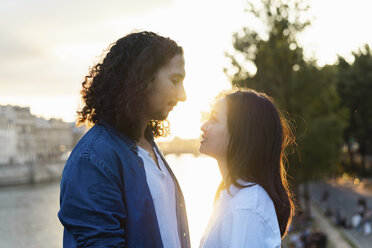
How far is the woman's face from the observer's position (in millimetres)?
1995

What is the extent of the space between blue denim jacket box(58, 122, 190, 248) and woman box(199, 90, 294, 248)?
0.29m

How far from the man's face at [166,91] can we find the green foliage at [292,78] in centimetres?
1441

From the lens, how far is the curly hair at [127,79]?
181 centimetres

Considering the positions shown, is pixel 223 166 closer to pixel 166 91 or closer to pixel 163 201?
pixel 163 201

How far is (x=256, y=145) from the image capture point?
190 centimetres

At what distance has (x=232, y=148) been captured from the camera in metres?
1.95

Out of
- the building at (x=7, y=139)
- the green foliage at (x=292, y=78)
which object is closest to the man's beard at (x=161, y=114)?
the green foliage at (x=292, y=78)

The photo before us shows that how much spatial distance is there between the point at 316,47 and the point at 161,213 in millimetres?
16614

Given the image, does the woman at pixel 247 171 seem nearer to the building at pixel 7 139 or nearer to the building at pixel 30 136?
the building at pixel 30 136

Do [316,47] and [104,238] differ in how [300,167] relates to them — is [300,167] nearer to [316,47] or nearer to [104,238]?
[316,47]

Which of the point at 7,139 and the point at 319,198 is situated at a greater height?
the point at 7,139

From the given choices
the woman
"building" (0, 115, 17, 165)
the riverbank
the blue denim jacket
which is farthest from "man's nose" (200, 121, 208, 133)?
"building" (0, 115, 17, 165)

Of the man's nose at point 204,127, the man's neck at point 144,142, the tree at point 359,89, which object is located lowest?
the man's neck at point 144,142

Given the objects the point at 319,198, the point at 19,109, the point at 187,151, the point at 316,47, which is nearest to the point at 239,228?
the point at 316,47
